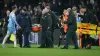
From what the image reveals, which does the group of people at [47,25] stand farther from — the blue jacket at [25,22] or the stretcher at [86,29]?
the stretcher at [86,29]

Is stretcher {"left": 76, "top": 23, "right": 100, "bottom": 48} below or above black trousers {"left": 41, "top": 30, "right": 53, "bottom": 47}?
above

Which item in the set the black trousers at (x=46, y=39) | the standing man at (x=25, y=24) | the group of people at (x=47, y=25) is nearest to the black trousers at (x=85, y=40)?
the group of people at (x=47, y=25)

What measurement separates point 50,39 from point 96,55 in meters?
5.41

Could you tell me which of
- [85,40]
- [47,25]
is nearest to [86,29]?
[85,40]

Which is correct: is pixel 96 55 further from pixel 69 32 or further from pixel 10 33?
pixel 10 33

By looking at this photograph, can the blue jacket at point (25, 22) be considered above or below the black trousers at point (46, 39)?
above

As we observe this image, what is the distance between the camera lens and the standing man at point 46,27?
25281 millimetres

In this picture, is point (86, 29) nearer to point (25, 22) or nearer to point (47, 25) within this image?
point (47, 25)

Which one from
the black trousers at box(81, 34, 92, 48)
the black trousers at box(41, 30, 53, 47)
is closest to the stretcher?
the black trousers at box(81, 34, 92, 48)

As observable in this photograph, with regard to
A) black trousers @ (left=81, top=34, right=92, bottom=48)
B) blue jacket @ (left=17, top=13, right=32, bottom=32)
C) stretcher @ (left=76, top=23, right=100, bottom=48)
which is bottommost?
black trousers @ (left=81, top=34, right=92, bottom=48)

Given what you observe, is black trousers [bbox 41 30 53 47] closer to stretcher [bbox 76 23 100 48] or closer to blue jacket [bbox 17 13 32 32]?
blue jacket [bbox 17 13 32 32]

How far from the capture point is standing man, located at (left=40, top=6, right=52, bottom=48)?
995 inches

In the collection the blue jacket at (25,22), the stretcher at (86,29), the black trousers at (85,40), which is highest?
the blue jacket at (25,22)

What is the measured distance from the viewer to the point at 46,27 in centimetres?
2545
